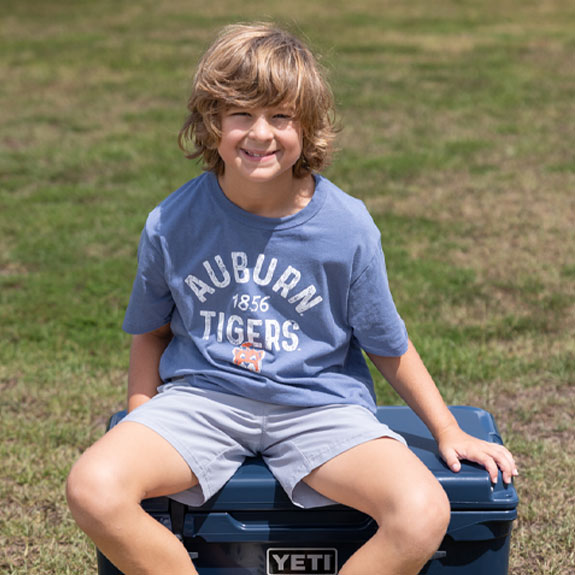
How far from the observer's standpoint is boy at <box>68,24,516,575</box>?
2.04m

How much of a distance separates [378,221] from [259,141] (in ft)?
11.0

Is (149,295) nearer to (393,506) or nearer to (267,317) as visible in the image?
(267,317)

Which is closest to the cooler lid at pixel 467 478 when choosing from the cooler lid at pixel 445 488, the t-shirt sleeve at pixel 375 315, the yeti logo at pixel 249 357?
the cooler lid at pixel 445 488

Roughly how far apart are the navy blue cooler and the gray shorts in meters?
0.03

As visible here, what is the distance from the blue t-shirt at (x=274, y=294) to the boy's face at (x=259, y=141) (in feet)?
0.38

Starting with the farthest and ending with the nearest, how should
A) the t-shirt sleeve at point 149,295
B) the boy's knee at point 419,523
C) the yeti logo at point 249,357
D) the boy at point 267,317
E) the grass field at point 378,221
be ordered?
the grass field at point 378,221 < the t-shirt sleeve at point 149,295 < the yeti logo at point 249,357 < the boy at point 267,317 < the boy's knee at point 419,523

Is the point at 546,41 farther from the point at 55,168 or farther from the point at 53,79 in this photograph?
the point at 55,168

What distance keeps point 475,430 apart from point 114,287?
2.58 m

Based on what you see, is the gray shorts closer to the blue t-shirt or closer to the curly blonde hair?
the blue t-shirt

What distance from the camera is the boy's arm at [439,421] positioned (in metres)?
2.09

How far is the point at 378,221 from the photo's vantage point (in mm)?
5398

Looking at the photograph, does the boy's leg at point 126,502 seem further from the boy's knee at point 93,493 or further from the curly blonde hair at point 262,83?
the curly blonde hair at point 262,83

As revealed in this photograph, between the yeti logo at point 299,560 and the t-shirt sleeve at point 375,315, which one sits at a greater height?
the t-shirt sleeve at point 375,315

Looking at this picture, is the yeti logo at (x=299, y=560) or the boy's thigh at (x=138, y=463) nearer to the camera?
the boy's thigh at (x=138, y=463)
